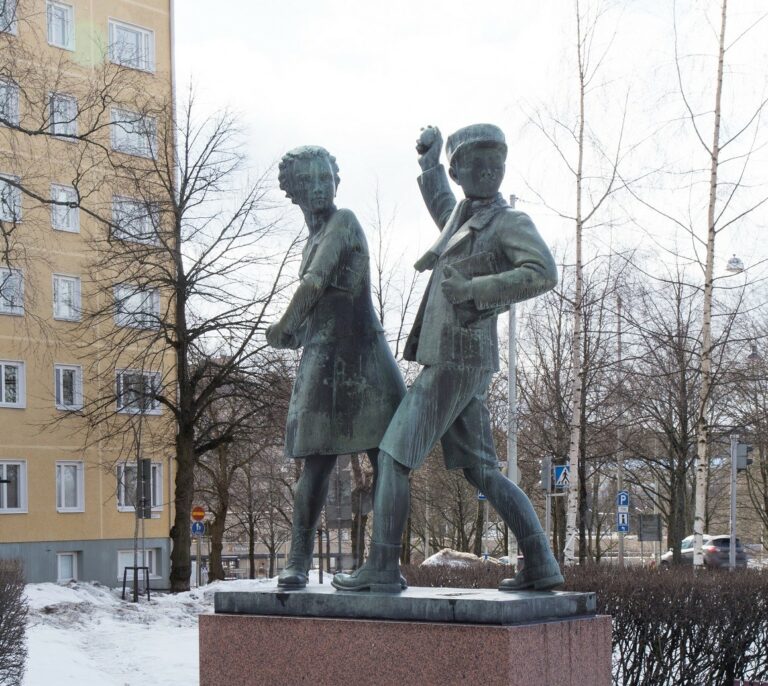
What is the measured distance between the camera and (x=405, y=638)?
5793mm

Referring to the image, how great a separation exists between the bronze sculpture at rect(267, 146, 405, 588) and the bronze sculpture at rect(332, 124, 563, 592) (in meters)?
0.35

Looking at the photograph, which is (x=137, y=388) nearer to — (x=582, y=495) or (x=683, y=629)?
(x=582, y=495)

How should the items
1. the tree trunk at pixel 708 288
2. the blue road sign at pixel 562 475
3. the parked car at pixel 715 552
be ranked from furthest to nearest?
the parked car at pixel 715 552
the blue road sign at pixel 562 475
the tree trunk at pixel 708 288

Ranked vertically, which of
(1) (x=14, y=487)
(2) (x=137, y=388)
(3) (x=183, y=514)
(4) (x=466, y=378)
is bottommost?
(3) (x=183, y=514)

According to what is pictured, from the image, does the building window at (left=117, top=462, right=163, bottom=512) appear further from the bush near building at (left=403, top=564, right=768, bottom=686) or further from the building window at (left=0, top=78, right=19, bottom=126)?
the bush near building at (left=403, top=564, right=768, bottom=686)

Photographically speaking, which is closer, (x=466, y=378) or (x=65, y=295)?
(x=466, y=378)

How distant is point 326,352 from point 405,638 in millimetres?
1554

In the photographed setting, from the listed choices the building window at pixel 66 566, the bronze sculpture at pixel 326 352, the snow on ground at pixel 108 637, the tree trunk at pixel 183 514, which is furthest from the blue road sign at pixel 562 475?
the building window at pixel 66 566

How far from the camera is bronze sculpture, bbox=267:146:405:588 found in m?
6.55

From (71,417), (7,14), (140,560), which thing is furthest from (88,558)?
(7,14)

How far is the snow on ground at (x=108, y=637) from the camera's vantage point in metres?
14.0

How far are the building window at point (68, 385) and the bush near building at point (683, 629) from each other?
29040mm

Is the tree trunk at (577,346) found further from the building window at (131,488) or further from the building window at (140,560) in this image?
the building window at (140,560)

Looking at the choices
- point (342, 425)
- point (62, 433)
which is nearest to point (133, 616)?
point (342, 425)
